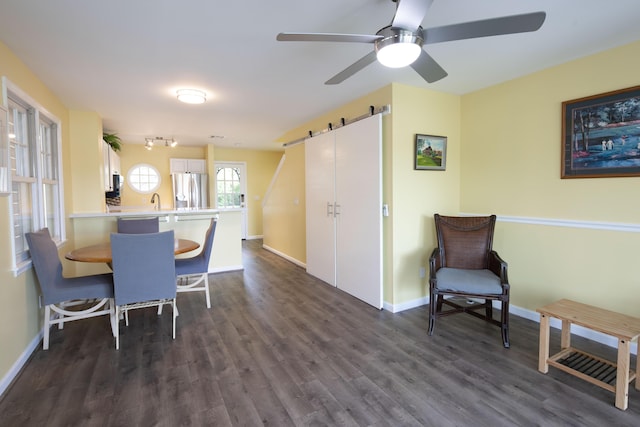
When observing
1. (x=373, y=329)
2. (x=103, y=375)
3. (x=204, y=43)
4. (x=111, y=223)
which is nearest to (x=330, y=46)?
(x=204, y=43)

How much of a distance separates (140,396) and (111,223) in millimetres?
2870

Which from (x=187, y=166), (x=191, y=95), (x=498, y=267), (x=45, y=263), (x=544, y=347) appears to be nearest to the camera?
(x=544, y=347)

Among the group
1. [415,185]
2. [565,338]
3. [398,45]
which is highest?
[398,45]

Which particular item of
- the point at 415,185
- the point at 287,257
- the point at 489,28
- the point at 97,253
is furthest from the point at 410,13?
the point at 287,257

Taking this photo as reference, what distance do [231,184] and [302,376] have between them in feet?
20.8

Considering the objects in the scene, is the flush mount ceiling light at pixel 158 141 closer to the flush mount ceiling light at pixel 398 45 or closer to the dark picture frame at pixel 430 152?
the dark picture frame at pixel 430 152

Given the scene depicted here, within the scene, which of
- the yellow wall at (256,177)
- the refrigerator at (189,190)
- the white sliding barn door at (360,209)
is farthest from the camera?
the yellow wall at (256,177)

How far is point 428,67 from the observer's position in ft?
6.45

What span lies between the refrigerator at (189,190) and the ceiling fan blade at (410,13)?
20.3 ft

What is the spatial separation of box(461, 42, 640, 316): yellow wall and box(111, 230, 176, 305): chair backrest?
3.16m

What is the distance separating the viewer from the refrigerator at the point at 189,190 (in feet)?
22.3

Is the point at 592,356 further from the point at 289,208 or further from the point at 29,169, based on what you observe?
the point at 29,169

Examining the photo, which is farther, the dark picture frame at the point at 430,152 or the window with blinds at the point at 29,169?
the dark picture frame at the point at 430,152

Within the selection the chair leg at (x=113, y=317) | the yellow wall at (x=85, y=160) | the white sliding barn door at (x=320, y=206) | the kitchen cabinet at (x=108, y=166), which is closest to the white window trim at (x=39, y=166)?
the yellow wall at (x=85, y=160)
